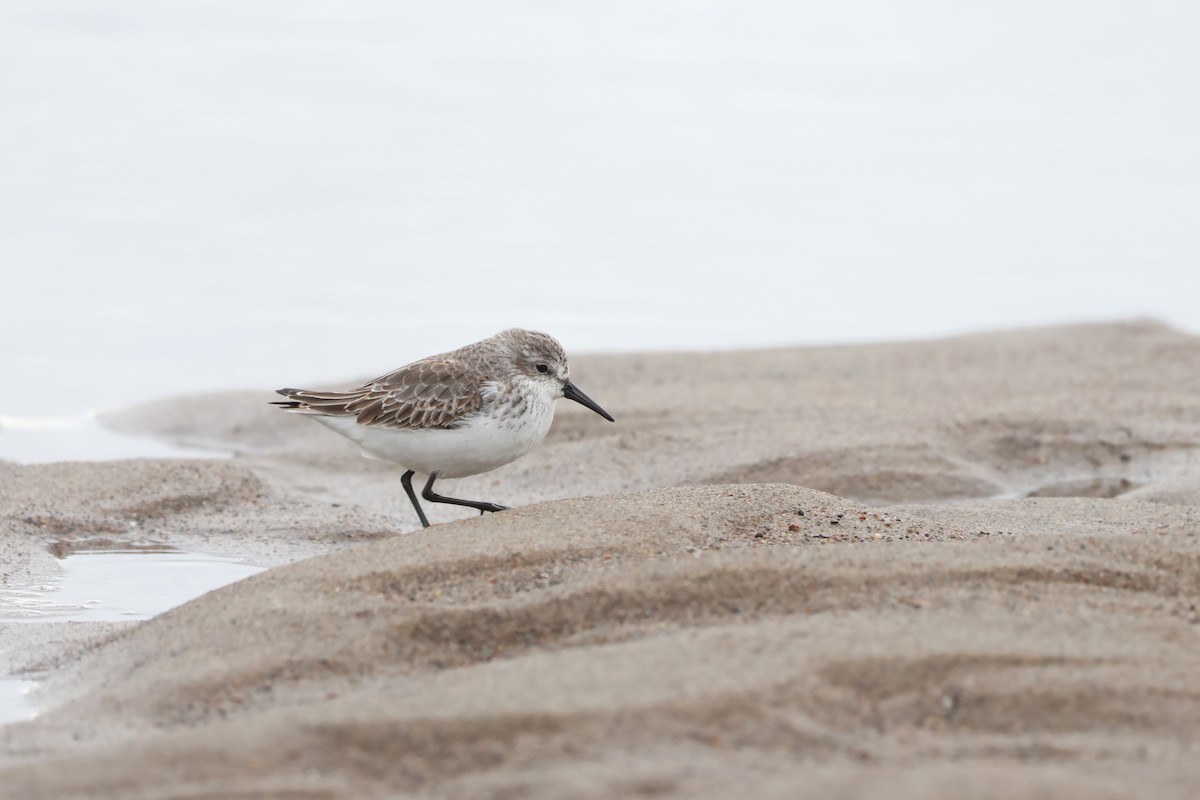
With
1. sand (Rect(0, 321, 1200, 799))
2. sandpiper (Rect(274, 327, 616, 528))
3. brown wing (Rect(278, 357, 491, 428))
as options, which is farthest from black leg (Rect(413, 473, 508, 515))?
sand (Rect(0, 321, 1200, 799))

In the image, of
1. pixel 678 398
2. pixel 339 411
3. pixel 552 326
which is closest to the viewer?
pixel 339 411

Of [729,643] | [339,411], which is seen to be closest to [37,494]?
[339,411]

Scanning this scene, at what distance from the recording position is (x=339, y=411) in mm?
6055

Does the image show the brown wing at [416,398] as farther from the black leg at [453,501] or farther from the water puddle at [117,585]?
the water puddle at [117,585]

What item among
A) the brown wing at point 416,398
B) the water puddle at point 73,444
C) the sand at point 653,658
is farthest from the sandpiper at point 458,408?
the water puddle at point 73,444

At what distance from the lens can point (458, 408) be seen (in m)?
5.77

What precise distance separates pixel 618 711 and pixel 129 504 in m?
3.86

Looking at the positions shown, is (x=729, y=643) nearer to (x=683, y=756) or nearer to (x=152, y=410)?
(x=683, y=756)

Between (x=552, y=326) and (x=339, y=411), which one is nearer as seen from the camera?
(x=339, y=411)

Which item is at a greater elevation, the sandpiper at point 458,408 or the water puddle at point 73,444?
the sandpiper at point 458,408

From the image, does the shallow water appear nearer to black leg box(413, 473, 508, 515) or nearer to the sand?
the sand

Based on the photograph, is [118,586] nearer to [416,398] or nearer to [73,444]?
[416,398]

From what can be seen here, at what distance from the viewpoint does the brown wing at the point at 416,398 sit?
5785mm

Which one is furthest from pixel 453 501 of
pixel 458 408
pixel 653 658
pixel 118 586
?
pixel 653 658
